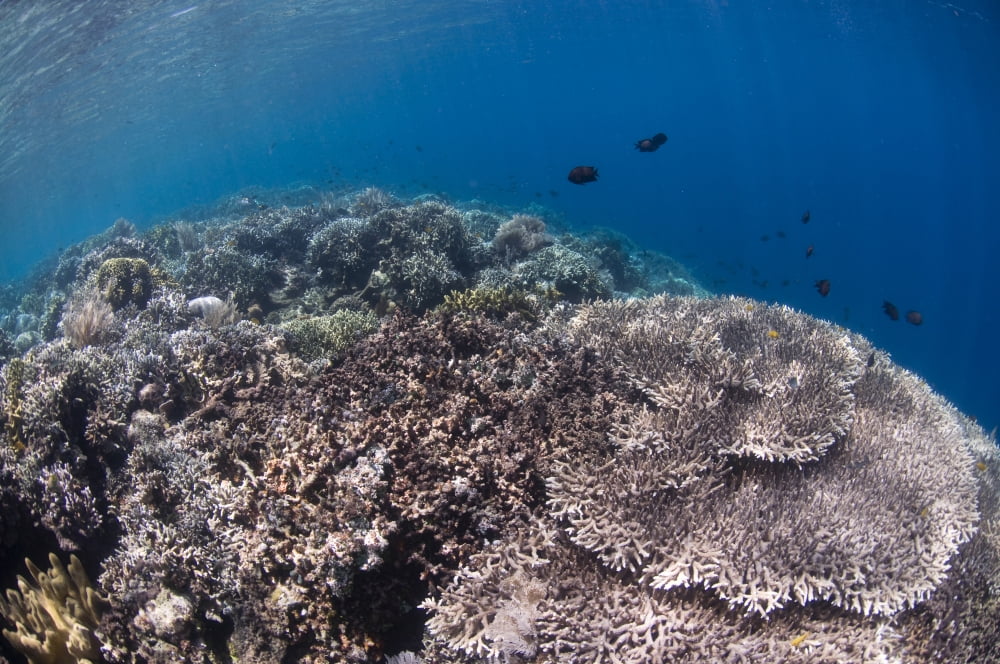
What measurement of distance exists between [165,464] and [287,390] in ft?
4.24

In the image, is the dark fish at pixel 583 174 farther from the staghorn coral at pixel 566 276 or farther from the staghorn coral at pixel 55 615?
the staghorn coral at pixel 55 615

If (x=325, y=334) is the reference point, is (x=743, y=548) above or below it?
below

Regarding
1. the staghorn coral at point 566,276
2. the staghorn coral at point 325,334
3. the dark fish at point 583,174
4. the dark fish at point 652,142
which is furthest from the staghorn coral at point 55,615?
the dark fish at point 652,142

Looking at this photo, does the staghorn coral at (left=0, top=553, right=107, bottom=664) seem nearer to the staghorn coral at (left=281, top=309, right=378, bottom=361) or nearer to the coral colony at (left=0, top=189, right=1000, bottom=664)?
the coral colony at (left=0, top=189, right=1000, bottom=664)

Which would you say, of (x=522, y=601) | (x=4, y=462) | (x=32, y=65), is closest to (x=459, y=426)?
(x=522, y=601)

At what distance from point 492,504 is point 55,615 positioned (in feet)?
Answer: 11.3

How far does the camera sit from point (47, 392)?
5.13 meters

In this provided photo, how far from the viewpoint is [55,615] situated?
142 inches

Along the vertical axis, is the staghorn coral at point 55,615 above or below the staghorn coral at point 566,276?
above

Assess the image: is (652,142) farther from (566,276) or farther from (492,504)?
(492,504)

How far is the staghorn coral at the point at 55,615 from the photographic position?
3.42m

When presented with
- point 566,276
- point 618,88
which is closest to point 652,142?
point 566,276

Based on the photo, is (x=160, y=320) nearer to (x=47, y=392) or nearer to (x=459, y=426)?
(x=47, y=392)

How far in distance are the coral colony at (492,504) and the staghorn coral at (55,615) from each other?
0.02 metres
